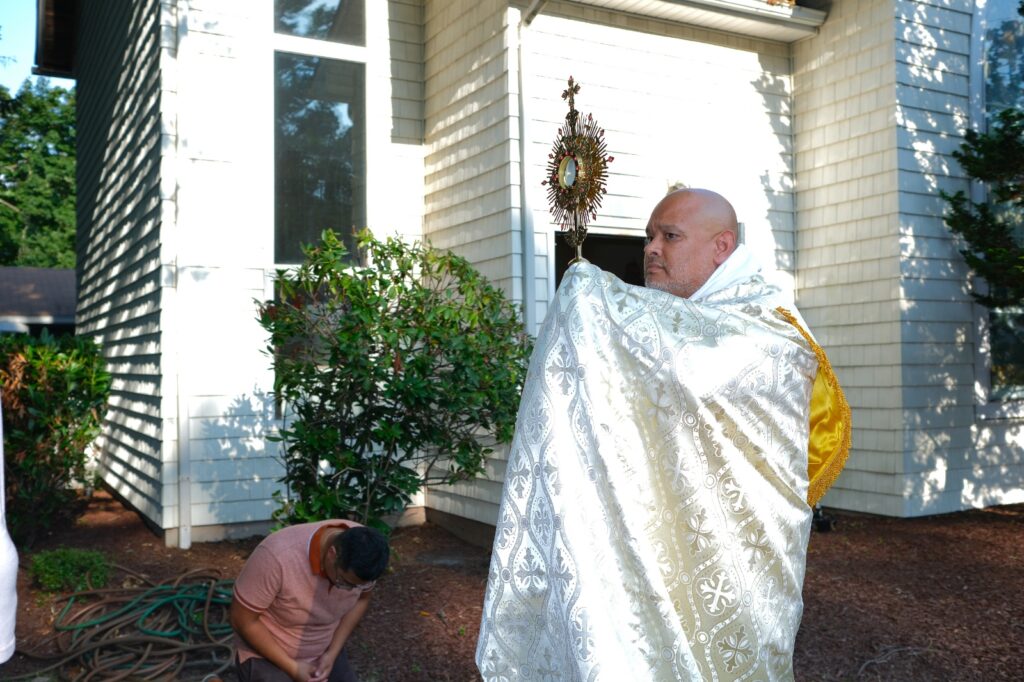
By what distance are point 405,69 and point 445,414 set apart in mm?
3737

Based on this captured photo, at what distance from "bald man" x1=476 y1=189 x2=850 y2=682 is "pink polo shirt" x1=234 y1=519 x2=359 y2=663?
156cm

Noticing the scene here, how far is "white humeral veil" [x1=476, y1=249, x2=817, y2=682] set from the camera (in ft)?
6.98

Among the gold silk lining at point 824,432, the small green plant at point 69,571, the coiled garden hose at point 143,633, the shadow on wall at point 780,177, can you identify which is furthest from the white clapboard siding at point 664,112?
the gold silk lining at point 824,432

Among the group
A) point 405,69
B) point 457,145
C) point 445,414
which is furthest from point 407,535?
point 405,69

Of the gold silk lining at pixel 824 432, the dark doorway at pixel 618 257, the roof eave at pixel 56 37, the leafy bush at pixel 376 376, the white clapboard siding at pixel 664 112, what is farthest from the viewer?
the roof eave at pixel 56 37

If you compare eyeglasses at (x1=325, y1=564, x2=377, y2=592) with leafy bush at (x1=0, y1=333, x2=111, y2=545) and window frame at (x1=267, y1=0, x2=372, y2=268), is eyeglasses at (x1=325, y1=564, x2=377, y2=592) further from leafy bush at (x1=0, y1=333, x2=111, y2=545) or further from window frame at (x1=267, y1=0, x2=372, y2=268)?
leafy bush at (x1=0, y1=333, x2=111, y2=545)

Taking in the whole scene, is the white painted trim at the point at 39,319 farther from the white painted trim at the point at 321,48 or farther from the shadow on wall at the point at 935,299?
the shadow on wall at the point at 935,299

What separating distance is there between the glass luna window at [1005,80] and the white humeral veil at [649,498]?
22.4ft

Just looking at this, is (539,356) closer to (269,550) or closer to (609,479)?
(609,479)

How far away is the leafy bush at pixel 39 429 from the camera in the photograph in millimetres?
7453

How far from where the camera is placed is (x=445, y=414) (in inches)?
226

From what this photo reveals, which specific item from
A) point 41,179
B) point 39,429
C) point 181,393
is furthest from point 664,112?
point 41,179

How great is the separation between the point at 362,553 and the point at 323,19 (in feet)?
18.5

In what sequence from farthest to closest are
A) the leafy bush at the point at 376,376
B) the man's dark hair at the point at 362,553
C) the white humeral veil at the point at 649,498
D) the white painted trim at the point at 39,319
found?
1. the white painted trim at the point at 39,319
2. the leafy bush at the point at 376,376
3. the man's dark hair at the point at 362,553
4. the white humeral veil at the point at 649,498
